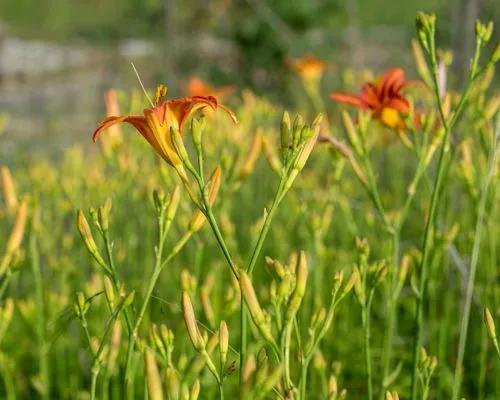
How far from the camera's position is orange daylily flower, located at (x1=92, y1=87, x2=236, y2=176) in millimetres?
992

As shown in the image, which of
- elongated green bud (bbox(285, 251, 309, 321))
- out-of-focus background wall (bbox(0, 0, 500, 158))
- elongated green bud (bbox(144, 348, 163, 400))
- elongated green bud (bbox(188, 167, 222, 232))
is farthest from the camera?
out-of-focus background wall (bbox(0, 0, 500, 158))

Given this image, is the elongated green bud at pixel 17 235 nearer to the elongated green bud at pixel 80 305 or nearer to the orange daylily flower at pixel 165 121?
the elongated green bud at pixel 80 305

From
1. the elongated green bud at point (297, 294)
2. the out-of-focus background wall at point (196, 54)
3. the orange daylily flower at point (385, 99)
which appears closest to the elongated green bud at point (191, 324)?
the elongated green bud at point (297, 294)

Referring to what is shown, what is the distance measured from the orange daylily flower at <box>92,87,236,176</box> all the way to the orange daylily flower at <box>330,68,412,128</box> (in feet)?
1.27

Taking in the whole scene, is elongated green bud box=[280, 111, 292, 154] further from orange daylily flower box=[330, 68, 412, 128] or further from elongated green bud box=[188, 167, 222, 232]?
orange daylily flower box=[330, 68, 412, 128]

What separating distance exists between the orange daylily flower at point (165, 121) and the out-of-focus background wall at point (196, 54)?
203cm

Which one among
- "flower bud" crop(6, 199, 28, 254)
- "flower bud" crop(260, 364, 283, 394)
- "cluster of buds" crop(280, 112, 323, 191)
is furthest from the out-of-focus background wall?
"flower bud" crop(260, 364, 283, 394)

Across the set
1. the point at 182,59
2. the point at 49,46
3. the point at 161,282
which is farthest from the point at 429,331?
the point at 49,46

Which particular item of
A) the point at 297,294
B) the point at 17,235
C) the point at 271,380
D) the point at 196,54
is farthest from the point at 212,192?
the point at 196,54

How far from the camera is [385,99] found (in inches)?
56.2

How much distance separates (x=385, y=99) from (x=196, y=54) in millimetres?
7439

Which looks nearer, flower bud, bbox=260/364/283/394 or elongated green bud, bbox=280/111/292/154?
flower bud, bbox=260/364/283/394

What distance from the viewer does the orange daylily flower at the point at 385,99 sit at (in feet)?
4.49

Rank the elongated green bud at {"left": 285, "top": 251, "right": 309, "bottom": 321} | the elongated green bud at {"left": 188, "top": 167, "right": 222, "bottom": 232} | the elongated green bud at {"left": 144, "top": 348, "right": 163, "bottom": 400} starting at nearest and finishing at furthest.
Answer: the elongated green bud at {"left": 144, "top": 348, "right": 163, "bottom": 400}
the elongated green bud at {"left": 285, "top": 251, "right": 309, "bottom": 321}
the elongated green bud at {"left": 188, "top": 167, "right": 222, "bottom": 232}
